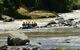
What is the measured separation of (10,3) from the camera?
72688 mm

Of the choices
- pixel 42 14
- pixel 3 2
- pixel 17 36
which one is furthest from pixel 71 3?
pixel 17 36

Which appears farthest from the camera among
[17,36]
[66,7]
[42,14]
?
[66,7]

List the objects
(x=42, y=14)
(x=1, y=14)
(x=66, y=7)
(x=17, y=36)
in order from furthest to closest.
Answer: (x=66, y=7) → (x=42, y=14) → (x=1, y=14) → (x=17, y=36)

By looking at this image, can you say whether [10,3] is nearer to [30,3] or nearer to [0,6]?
[0,6]

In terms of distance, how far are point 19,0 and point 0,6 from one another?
788 cm

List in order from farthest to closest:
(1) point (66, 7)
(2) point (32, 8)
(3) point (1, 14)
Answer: (1) point (66, 7) → (2) point (32, 8) → (3) point (1, 14)

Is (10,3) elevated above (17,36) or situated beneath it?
elevated above

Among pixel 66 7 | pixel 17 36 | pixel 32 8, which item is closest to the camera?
pixel 17 36

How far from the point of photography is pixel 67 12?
8512 centimetres

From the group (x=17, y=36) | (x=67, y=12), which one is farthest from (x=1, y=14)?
(x=17, y=36)

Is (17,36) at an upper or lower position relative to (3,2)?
lower

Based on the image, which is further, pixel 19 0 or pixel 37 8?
pixel 37 8

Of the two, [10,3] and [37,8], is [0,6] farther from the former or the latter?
[37,8]

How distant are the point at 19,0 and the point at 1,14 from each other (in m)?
9.00
